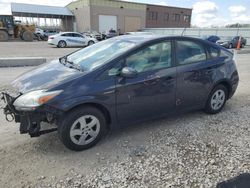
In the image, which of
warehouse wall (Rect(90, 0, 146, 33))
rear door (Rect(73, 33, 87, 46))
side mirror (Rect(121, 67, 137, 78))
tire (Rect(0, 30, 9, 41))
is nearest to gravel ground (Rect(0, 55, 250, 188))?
side mirror (Rect(121, 67, 137, 78))

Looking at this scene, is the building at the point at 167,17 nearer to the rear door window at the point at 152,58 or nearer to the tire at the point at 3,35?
the tire at the point at 3,35

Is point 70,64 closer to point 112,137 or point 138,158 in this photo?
point 112,137

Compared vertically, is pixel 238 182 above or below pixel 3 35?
below

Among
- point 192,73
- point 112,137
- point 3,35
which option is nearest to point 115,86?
point 112,137

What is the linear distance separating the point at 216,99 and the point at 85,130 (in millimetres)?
2733

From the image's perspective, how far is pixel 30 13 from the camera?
4462 cm

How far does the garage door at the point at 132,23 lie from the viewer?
49.2 metres

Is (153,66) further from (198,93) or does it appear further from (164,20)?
(164,20)

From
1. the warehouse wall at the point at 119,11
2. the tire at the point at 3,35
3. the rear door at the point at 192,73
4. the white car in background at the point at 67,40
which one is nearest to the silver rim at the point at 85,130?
the rear door at the point at 192,73

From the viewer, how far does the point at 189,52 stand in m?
3.97

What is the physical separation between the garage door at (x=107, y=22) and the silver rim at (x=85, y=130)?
44.6 metres

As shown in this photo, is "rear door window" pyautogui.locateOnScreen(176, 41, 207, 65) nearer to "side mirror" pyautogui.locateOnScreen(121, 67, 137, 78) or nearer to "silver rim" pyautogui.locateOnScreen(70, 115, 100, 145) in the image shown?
"side mirror" pyautogui.locateOnScreen(121, 67, 137, 78)

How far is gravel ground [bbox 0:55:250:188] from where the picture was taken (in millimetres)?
2621

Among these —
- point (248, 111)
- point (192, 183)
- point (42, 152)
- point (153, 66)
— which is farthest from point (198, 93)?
point (42, 152)
